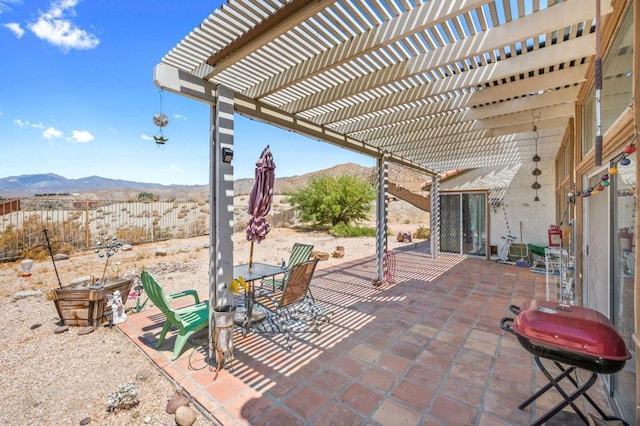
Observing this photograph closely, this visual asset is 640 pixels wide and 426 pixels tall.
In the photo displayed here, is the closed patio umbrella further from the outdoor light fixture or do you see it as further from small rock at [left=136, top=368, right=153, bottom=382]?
small rock at [left=136, top=368, right=153, bottom=382]

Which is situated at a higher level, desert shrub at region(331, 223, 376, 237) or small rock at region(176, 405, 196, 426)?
desert shrub at region(331, 223, 376, 237)

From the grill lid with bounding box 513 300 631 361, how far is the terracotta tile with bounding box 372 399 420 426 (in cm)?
115

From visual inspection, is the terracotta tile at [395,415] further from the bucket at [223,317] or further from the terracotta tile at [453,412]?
the bucket at [223,317]

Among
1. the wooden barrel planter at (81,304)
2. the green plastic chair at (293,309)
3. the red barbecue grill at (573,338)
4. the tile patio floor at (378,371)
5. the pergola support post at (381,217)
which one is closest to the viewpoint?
the red barbecue grill at (573,338)

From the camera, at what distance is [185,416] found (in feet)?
7.60

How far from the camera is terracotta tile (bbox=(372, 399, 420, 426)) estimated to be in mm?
2307

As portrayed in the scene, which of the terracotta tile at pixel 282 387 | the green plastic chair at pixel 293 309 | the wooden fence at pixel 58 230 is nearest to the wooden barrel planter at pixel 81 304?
the green plastic chair at pixel 293 309

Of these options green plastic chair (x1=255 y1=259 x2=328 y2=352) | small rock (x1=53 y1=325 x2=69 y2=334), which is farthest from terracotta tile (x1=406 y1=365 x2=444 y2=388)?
small rock (x1=53 y1=325 x2=69 y2=334)

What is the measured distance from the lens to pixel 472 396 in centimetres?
263

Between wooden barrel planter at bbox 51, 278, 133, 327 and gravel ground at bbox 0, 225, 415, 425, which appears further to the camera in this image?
wooden barrel planter at bbox 51, 278, 133, 327

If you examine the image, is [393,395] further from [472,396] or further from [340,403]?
[472,396]

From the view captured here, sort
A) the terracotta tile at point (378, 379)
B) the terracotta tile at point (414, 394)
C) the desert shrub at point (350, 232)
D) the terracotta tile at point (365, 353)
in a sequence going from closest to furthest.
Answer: the terracotta tile at point (414, 394)
the terracotta tile at point (378, 379)
the terracotta tile at point (365, 353)
the desert shrub at point (350, 232)

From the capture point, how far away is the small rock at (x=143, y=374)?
295 cm

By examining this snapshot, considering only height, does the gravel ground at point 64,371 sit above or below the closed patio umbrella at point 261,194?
below
